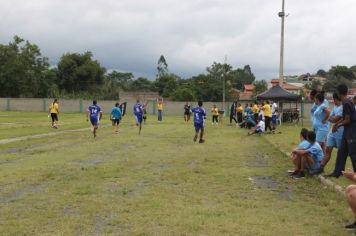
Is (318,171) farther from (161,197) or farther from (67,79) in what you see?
(67,79)

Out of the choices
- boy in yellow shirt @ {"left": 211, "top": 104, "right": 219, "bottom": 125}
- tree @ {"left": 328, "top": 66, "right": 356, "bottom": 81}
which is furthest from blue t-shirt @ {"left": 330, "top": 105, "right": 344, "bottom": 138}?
tree @ {"left": 328, "top": 66, "right": 356, "bottom": 81}

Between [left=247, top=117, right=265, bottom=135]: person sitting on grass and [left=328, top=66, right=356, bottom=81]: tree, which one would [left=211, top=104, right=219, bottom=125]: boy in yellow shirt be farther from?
[left=328, top=66, right=356, bottom=81]: tree

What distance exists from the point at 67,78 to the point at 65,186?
233 ft

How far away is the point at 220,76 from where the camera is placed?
9075 centimetres

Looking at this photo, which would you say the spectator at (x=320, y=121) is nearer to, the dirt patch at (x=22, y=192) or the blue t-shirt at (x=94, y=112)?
the dirt patch at (x=22, y=192)

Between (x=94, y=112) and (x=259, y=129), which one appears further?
(x=259, y=129)

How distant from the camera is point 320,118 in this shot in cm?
1188

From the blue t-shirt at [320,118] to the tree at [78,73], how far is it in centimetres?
6762

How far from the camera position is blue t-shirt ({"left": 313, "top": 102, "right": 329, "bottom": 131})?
11.8 m

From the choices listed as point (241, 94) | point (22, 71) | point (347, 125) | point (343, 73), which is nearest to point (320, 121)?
point (347, 125)

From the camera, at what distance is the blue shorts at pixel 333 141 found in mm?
10820

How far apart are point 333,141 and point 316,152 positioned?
0.42 meters

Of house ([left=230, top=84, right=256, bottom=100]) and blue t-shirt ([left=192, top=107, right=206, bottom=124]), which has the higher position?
house ([left=230, top=84, right=256, bottom=100])

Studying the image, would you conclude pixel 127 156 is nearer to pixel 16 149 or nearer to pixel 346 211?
pixel 16 149
